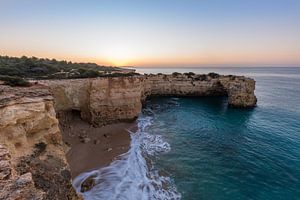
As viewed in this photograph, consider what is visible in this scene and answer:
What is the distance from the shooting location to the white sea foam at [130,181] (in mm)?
12820

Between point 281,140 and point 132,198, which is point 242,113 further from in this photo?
point 132,198

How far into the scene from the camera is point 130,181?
1445cm

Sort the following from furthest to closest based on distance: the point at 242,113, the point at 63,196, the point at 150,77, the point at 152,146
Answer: the point at 150,77
the point at 242,113
the point at 152,146
the point at 63,196

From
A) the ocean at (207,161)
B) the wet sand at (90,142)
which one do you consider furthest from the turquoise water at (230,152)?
the wet sand at (90,142)

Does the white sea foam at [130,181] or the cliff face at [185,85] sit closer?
the white sea foam at [130,181]

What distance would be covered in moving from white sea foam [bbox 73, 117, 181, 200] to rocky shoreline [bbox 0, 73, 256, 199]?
1866 millimetres

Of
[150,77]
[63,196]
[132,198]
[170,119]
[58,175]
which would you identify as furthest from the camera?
[150,77]

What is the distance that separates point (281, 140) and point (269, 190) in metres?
10.5

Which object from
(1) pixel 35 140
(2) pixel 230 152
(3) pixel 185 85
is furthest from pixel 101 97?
(3) pixel 185 85

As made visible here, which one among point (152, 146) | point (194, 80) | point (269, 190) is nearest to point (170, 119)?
point (152, 146)

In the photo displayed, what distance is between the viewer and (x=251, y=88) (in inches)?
1505

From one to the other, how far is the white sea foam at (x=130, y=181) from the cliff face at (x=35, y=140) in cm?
409

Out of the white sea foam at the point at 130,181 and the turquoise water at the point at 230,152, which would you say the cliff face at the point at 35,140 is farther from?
the turquoise water at the point at 230,152

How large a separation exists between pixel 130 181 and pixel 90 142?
7264 millimetres
